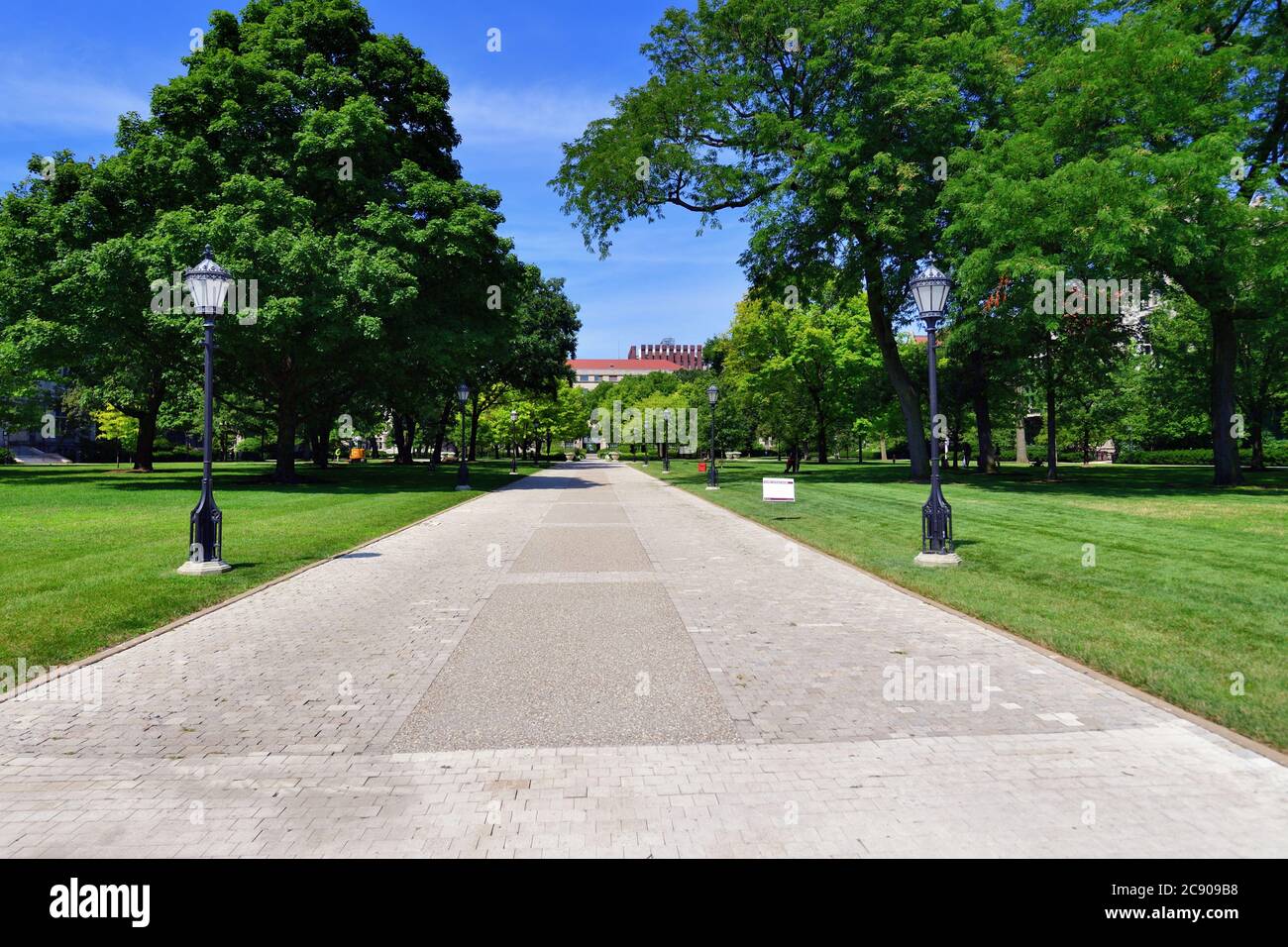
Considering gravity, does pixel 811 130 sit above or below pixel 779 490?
above

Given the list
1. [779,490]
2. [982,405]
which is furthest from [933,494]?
[982,405]

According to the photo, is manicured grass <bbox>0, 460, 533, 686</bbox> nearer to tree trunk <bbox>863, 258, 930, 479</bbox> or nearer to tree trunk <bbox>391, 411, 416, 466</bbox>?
tree trunk <bbox>863, 258, 930, 479</bbox>

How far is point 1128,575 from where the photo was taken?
993cm

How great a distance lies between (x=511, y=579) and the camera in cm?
1056

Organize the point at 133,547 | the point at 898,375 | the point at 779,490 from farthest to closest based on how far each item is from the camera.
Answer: the point at 898,375, the point at 779,490, the point at 133,547

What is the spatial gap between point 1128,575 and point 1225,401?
20860 millimetres

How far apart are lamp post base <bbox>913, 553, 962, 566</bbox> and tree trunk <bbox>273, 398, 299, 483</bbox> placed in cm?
2538

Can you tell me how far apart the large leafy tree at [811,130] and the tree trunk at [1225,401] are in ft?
33.7

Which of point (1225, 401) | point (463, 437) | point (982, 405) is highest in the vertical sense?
point (982, 405)

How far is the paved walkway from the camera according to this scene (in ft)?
11.1

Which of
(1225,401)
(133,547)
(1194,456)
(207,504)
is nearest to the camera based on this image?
(207,504)

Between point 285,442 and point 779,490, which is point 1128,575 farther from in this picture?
point 285,442

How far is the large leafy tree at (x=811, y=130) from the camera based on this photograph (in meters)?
25.8

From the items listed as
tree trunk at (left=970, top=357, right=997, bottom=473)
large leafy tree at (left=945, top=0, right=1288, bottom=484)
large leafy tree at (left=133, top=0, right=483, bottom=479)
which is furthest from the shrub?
large leafy tree at (left=133, top=0, right=483, bottom=479)
